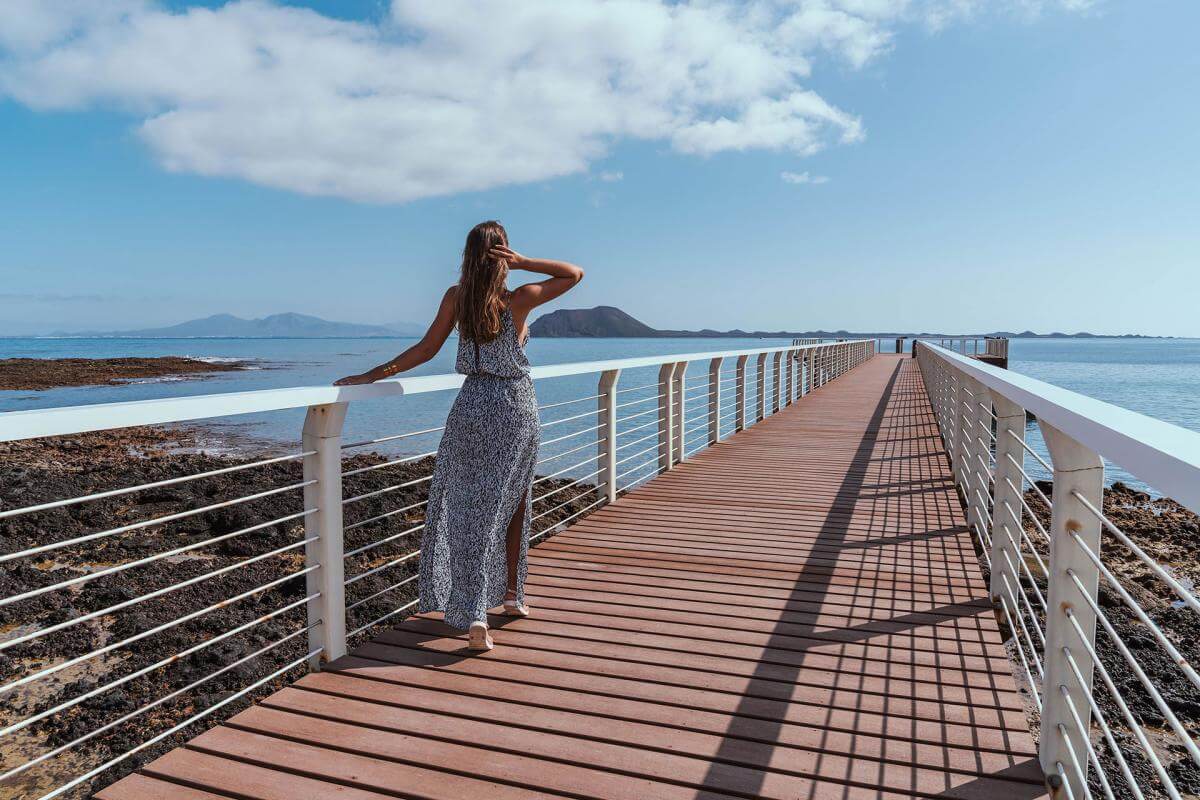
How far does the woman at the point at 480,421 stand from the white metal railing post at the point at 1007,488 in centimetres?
178

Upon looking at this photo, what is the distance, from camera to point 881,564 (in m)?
3.84

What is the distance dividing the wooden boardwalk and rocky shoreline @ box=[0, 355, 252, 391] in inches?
1704

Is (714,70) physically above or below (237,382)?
above

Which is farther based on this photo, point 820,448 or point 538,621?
point 820,448

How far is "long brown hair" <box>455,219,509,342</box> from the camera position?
2.65 meters

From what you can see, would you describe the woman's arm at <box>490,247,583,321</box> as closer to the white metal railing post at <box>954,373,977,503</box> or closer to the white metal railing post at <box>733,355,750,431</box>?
the white metal railing post at <box>954,373,977,503</box>

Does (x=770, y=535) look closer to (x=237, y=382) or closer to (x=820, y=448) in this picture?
(x=820, y=448)

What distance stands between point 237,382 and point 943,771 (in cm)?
4605

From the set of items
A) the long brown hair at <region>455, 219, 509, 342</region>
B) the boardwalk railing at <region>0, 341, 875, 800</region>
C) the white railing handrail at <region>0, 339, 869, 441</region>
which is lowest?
the boardwalk railing at <region>0, 341, 875, 800</region>

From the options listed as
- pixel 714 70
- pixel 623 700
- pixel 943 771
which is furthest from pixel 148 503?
pixel 943 771

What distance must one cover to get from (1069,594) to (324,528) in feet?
7.05

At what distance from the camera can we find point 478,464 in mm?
2787

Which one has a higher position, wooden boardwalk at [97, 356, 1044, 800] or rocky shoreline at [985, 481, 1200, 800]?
wooden boardwalk at [97, 356, 1044, 800]

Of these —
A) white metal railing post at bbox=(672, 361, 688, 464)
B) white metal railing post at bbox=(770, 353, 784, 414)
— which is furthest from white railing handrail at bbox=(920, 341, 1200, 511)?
white metal railing post at bbox=(770, 353, 784, 414)
